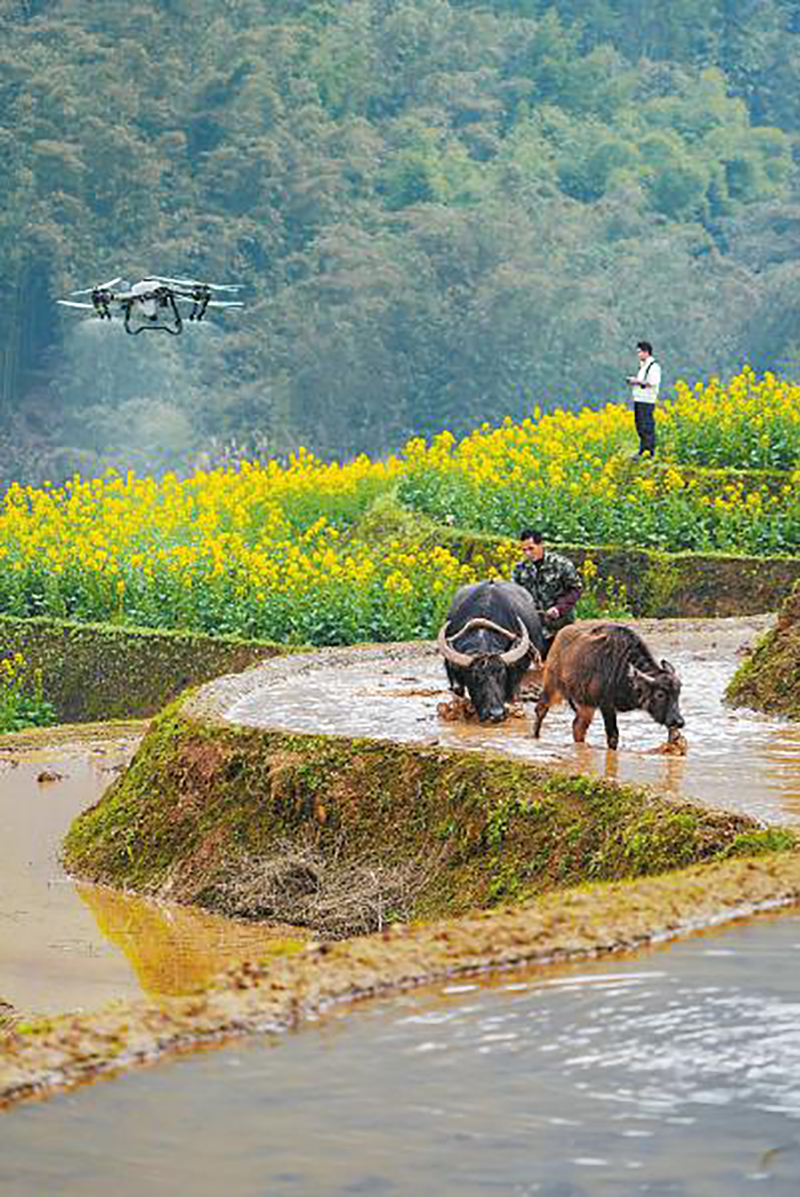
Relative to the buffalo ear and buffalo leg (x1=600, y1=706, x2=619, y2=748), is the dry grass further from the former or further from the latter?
the buffalo ear

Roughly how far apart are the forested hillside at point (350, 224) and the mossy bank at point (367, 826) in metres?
35.6

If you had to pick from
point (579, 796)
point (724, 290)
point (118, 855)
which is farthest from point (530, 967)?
point (724, 290)

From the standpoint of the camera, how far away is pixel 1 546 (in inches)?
1003

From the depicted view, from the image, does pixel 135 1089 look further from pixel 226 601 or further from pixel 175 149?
pixel 175 149

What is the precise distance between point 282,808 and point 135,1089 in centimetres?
630

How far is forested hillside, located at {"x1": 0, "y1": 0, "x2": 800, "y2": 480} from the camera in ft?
167

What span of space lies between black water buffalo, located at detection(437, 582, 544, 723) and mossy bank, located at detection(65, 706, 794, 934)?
1.25 meters

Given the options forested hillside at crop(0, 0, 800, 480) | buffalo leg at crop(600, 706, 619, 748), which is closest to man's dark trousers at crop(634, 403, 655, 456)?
buffalo leg at crop(600, 706, 619, 748)

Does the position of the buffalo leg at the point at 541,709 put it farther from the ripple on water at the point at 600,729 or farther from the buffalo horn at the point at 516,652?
the buffalo horn at the point at 516,652

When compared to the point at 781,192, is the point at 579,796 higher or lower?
lower

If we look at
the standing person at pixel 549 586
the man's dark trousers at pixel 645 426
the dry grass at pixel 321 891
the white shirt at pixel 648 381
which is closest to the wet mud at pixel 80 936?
the dry grass at pixel 321 891

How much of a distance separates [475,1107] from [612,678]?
6146 mm

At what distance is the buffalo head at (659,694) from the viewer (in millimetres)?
12023

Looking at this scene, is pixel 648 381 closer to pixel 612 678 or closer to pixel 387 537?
pixel 387 537
